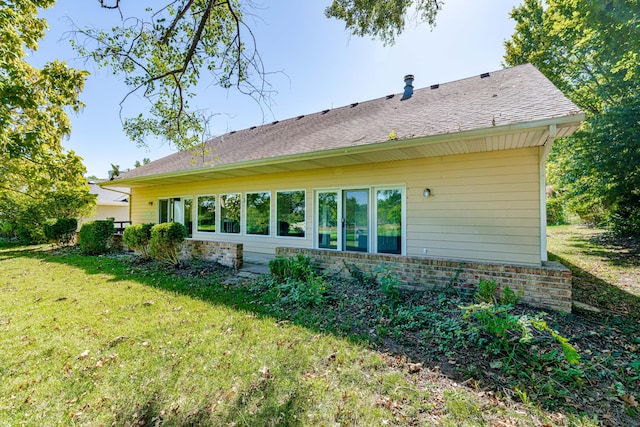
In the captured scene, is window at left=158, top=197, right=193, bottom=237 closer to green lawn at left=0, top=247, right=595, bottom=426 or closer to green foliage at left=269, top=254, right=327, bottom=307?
green foliage at left=269, top=254, right=327, bottom=307

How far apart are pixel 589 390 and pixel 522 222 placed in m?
3.47

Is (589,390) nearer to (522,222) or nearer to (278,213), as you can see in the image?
(522,222)

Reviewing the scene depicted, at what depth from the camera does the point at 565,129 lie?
4164 mm

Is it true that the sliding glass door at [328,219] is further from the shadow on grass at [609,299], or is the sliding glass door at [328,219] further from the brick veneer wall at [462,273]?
the shadow on grass at [609,299]

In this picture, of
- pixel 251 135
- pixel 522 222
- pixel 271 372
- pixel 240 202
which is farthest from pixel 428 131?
pixel 251 135

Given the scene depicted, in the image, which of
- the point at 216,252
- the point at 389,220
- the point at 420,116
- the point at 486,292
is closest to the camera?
the point at 486,292

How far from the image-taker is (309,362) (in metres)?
2.84

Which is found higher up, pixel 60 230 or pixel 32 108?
pixel 32 108

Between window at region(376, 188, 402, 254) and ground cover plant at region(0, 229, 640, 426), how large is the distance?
6.31 feet

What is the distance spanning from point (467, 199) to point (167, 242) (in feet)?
23.5

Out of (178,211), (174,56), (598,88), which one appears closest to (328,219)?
(174,56)

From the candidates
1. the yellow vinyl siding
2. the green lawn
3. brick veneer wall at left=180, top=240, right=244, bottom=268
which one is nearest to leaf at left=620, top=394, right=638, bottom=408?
the green lawn

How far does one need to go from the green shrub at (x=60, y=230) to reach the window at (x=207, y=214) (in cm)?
650

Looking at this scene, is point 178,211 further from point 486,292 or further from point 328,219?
point 486,292
